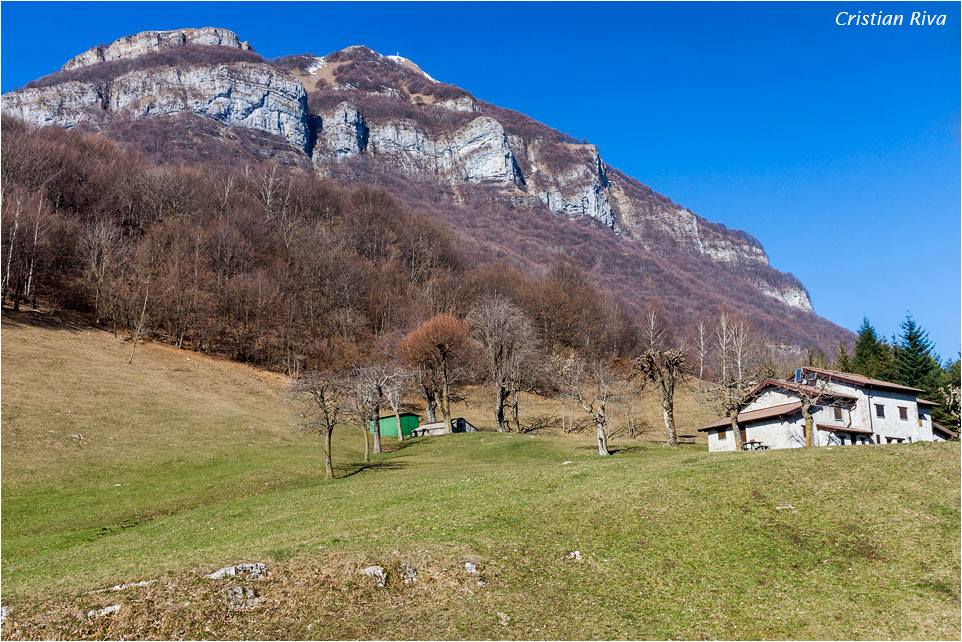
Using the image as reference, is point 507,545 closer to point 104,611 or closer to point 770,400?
point 104,611

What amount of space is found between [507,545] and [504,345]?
6238cm

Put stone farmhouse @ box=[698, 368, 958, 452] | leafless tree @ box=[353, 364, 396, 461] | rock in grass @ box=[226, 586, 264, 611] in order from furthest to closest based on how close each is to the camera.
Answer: leafless tree @ box=[353, 364, 396, 461], stone farmhouse @ box=[698, 368, 958, 452], rock in grass @ box=[226, 586, 264, 611]

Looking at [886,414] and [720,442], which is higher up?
[886,414]

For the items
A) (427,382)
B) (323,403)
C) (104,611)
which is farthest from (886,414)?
(104,611)

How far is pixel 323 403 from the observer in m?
51.5

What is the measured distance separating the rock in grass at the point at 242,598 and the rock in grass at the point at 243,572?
0.62 metres

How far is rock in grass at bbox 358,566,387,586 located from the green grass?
13.4 inches

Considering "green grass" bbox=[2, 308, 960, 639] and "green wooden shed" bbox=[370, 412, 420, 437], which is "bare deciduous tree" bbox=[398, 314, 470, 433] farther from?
"green grass" bbox=[2, 308, 960, 639]

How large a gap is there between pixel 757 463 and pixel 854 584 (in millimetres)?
11574

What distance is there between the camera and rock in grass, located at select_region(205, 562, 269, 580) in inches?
786

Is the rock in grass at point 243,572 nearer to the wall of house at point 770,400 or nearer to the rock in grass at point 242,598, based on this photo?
the rock in grass at point 242,598

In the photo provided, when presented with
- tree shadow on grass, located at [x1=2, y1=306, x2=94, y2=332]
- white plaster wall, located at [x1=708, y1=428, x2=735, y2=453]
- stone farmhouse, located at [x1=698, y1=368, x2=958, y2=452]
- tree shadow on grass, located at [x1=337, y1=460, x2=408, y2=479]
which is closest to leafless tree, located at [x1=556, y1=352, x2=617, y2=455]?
white plaster wall, located at [x1=708, y1=428, x2=735, y2=453]

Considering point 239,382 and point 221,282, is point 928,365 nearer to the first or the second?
point 239,382

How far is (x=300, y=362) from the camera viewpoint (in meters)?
92.4
